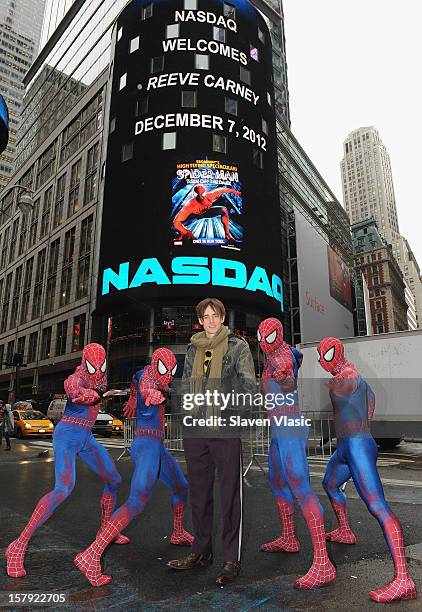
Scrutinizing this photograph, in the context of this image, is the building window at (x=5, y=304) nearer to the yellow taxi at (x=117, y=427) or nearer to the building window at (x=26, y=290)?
the building window at (x=26, y=290)

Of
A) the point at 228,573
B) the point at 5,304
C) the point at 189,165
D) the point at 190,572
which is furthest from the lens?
the point at 5,304

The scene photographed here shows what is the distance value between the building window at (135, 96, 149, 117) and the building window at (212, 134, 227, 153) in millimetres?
6830

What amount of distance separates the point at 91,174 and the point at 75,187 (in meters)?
3.96

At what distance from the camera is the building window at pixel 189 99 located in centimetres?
3828

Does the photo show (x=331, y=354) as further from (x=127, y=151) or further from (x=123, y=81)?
(x=123, y=81)

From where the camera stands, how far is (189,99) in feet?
127

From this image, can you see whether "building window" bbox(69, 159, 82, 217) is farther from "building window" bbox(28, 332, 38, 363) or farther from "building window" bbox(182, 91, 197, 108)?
"building window" bbox(182, 91, 197, 108)

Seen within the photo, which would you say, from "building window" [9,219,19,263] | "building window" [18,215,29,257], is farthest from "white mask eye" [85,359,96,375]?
"building window" [9,219,19,263]

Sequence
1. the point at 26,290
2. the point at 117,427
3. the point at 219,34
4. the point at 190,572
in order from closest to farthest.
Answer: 1. the point at 190,572
2. the point at 117,427
3. the point at 219,34
4. the point at 26,290

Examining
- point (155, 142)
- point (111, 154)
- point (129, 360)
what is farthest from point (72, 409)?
point (111, 154)

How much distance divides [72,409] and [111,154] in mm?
38659

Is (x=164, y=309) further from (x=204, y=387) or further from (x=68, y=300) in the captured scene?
(x=204, y=387)

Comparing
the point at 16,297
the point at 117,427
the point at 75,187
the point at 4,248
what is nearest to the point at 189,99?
the point at 75,187

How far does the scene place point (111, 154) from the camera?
1549 inches
